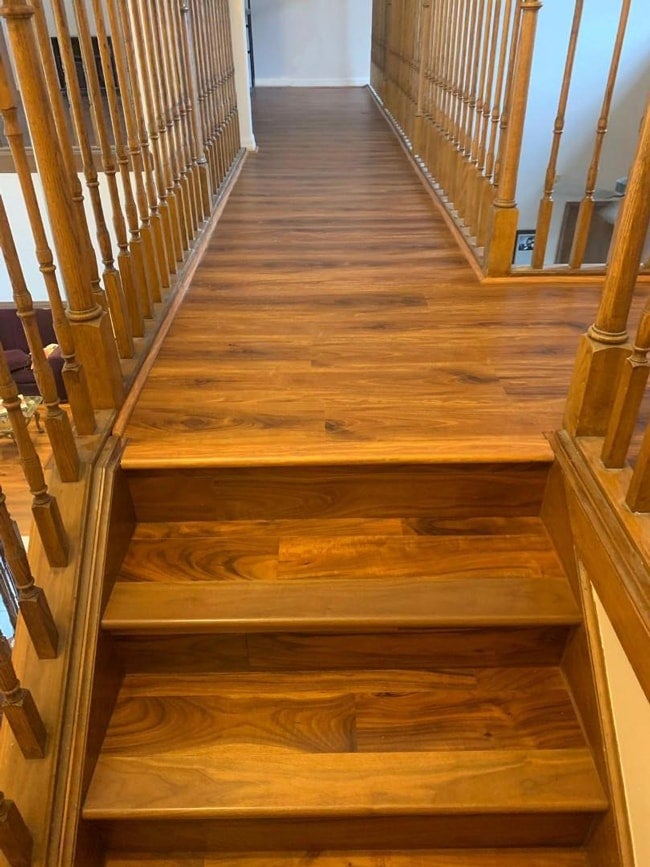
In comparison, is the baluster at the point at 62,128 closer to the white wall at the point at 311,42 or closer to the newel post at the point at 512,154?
the newel post at the point at 512,154

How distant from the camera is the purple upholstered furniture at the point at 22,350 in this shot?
532 cm

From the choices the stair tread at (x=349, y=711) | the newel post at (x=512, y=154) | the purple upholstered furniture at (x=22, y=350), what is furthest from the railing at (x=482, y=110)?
the purple upholstered furniture at (x=22, y=350)

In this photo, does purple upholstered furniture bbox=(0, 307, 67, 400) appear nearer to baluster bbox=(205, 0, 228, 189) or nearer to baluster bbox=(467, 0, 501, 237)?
baluster bbox=(205, 0, 228, 189)

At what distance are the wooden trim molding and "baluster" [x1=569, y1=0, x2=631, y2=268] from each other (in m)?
1.18

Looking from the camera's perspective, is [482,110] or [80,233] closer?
[80,233]

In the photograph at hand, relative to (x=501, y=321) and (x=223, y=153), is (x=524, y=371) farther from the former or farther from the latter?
(x=223, y=153)

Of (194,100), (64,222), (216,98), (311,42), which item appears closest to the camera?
(64,222)

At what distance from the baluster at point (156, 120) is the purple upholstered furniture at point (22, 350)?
3.05 metres

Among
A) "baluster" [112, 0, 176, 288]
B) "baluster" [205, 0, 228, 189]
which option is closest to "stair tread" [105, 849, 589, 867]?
"baluster" [112, 0, 176, 288]

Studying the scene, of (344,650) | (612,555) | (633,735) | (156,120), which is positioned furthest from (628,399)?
(156,120)

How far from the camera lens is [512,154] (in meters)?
2.20

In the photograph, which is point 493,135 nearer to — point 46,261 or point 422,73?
point 422,73

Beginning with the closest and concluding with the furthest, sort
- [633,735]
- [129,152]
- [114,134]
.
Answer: [633,735]
[114,134]
[129,152]

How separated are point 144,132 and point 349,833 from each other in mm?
1845
